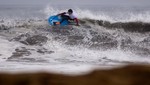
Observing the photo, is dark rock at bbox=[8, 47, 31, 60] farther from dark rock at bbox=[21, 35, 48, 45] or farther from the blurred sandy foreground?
the blurred sandy foreground

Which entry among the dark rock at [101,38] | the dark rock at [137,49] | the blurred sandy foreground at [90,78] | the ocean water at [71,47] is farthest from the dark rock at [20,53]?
the blurred sandy foreground at [90,78]

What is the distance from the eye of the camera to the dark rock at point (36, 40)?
12145 mm

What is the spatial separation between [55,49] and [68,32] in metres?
4.21

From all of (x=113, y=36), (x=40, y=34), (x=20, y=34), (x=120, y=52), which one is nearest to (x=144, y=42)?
(x=113, y=36)

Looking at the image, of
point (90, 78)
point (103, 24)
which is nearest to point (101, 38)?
point (103, 24)

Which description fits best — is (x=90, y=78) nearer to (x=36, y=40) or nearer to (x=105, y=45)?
(x=105, y=45)

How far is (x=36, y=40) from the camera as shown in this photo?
12.8m

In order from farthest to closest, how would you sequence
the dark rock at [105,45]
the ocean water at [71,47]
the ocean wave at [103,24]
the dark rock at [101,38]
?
the ocean wave at [103,24] < the dark rock at [101,38] < the dark rock at [105,45] < the ocean water at [71,47]

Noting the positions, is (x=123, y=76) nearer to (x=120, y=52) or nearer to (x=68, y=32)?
(x=120, y=52)

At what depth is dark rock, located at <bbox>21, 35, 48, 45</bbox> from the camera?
39.8 feet

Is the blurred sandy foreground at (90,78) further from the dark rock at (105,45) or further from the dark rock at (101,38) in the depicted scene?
the dark rock at (101,38)

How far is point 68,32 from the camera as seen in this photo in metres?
15.1

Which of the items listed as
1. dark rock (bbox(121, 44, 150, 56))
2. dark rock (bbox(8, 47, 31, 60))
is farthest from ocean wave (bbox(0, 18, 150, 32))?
dark rock (bbox(8, 47, 31, 60))

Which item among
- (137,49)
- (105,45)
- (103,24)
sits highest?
(103,24)
